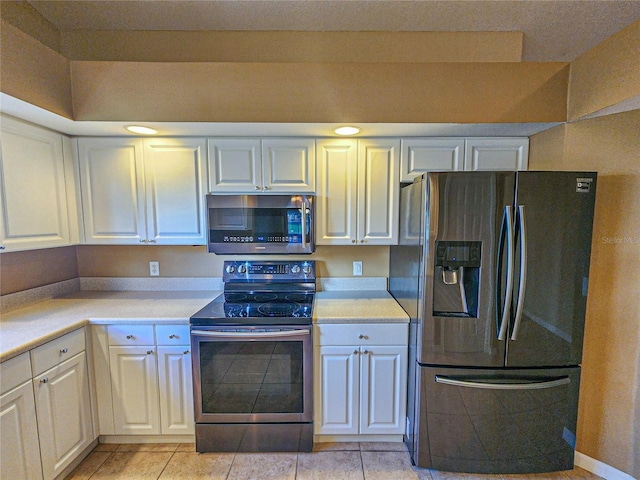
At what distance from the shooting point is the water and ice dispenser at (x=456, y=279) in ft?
5.16

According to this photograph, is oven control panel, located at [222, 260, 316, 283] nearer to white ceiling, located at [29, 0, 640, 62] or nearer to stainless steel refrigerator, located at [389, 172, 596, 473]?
stainless steel refrigerator, located at [389, 172, 596, 473]

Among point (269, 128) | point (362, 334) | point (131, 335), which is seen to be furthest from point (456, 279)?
point (131, 335)

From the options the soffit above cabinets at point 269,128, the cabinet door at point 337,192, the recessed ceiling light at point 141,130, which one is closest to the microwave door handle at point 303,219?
the cabinet door at point 337,192

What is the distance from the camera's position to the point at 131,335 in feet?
5.93

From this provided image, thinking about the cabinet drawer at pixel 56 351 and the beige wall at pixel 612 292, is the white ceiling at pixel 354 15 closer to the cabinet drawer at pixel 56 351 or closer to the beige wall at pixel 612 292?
the beige wall at pixel 612 292

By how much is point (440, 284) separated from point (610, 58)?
147cm

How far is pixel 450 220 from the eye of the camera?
1563 mm

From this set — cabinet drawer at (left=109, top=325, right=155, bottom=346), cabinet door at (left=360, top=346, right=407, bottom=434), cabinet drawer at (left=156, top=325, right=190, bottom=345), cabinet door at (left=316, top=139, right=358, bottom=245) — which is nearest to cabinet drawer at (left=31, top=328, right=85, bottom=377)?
cabinet drawer at (left=109, top=325, right=155, bottom=346)

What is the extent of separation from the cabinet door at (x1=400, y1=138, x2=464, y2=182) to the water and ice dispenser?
27.2 inches

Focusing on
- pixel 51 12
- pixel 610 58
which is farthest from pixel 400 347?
pixel 51 12

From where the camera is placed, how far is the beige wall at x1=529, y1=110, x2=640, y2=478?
5.21 ft

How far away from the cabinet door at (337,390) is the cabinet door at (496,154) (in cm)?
153

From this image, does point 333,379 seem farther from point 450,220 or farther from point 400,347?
point 450,220

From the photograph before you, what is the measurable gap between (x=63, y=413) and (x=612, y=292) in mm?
3151
